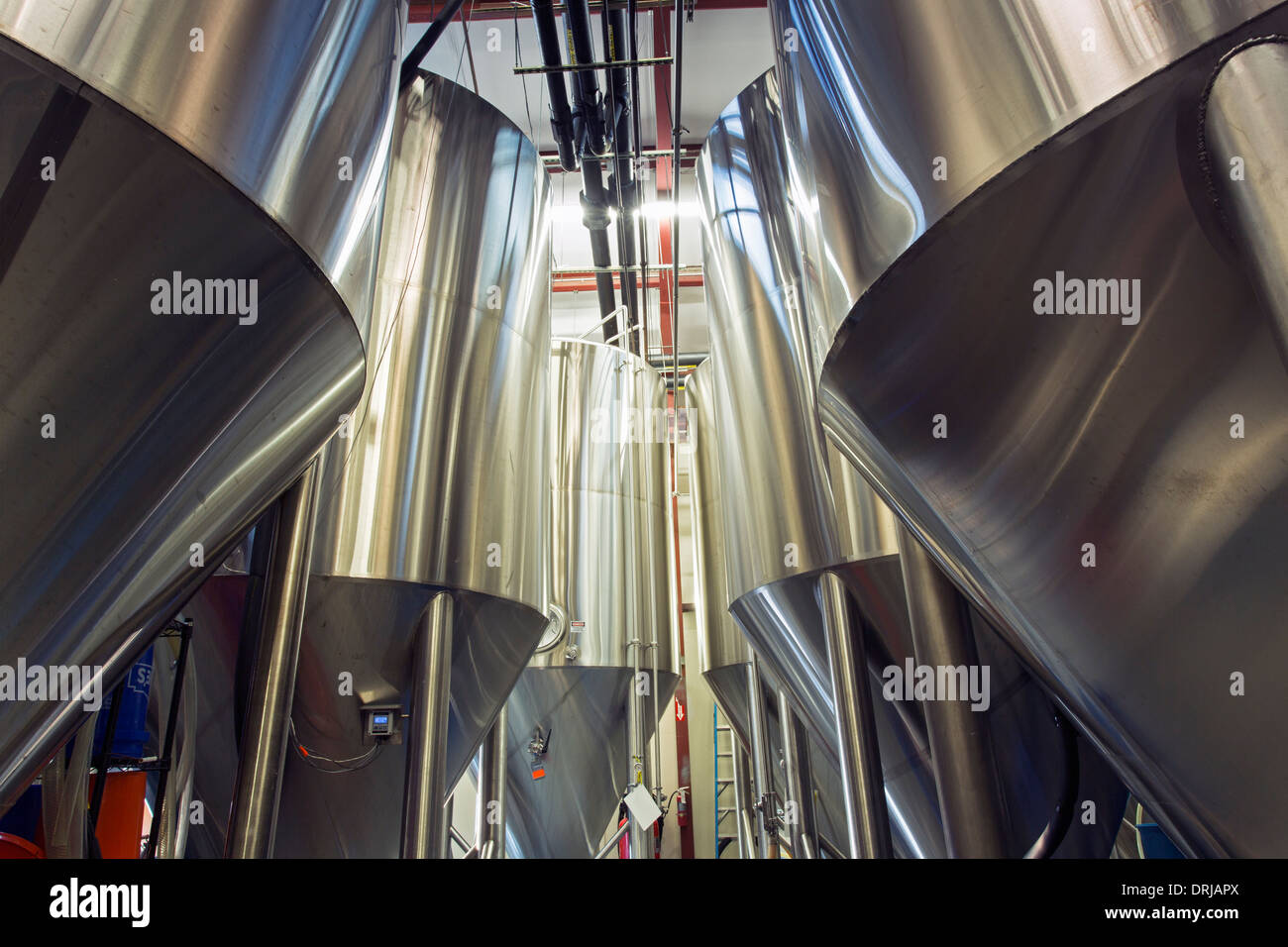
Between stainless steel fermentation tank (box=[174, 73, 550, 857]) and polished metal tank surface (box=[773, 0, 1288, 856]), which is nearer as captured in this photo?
polished metal tank surface (box=[773, 0, 1288, 856])

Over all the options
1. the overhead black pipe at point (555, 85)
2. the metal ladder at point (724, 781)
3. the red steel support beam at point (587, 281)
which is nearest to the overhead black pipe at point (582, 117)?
the overhead black pipe at point (555, 85)

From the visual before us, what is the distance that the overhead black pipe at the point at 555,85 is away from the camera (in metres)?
5.45

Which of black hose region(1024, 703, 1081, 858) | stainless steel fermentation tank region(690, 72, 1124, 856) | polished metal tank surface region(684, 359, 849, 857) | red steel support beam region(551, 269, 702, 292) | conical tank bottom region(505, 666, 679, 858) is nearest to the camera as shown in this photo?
black hose region(1024, 703, 1081, 858)

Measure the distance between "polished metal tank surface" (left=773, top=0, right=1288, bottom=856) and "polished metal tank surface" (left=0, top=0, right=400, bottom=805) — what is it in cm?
105

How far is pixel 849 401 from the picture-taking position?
1.89 m

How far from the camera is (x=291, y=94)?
161 cm

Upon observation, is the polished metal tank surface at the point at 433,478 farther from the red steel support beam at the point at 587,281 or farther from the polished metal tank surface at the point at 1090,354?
the red steel support beam at the point at 587,281

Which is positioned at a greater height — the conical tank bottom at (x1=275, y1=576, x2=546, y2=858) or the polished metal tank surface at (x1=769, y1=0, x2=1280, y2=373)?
the polished metal tank surface at (x1=769, y1=0, x2=1280, y2=373)

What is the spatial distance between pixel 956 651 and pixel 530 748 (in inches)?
155

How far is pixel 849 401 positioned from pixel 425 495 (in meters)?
1.65

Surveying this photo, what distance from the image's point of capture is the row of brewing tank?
132 centimetres

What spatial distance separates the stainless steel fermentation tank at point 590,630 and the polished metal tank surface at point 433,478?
2.01 meters

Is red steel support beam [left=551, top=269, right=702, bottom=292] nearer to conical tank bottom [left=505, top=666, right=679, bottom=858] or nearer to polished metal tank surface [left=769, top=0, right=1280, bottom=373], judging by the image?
conical tank bottom [left=505, top=666, right=679, bottom=858]

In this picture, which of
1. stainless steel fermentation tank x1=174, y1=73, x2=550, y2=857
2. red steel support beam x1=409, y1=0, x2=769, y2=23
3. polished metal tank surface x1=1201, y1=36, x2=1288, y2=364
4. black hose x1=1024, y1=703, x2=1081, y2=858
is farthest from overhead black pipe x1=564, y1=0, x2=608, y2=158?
polished metal tank surface x1=1201, y1=36, x2=1288, y2=364
